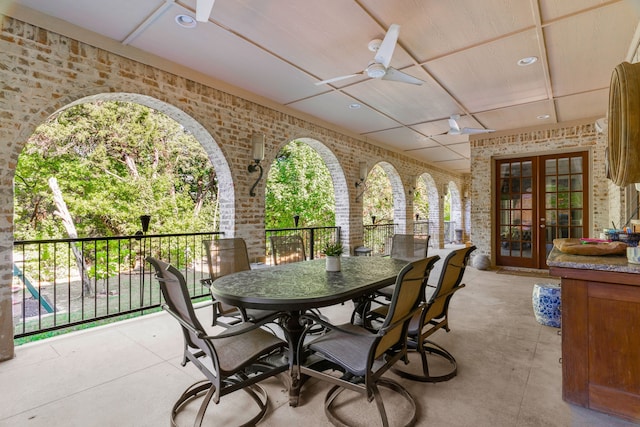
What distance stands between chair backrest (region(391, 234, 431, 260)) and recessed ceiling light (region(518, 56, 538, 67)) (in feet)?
7.12

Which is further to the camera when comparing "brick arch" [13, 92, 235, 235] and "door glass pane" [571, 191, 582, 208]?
"door glass pane" [571, 191, 582, 208]

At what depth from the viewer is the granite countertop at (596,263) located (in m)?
1.76

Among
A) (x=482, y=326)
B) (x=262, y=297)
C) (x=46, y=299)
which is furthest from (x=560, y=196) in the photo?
(x=46, y=299)

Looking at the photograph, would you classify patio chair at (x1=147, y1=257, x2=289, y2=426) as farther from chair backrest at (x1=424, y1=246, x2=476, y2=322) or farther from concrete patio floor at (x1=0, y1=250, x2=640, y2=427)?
chair backrest at (x1=424, y1=246, x2=476, y2=322)

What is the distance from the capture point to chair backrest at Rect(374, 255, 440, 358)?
5.28 ft

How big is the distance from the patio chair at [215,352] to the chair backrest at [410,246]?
7.27 feet

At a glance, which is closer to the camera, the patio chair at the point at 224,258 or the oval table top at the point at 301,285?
the oval table top at the point at 301,285

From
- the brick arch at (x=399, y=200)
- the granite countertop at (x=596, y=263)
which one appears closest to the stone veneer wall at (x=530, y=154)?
the brick arch at (x=399, y=200)

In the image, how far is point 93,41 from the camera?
9.73 ft

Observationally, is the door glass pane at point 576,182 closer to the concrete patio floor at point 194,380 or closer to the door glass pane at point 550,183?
the door glass pane at point 550,183

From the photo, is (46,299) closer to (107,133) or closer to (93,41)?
(107,133)

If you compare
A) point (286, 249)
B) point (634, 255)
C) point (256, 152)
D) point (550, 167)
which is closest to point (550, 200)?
point (550, 167)

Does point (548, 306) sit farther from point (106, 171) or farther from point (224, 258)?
point (106, 171)

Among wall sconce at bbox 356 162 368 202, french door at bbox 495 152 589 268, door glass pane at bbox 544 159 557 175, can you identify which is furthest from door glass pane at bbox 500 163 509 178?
wall sconce at bbox 356 162 368 202
